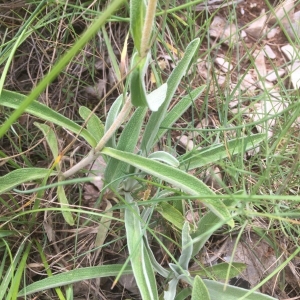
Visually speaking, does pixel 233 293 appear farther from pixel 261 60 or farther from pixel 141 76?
pixel 261 60

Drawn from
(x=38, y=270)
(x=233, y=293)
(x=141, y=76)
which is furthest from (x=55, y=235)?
(x=141, y=76)

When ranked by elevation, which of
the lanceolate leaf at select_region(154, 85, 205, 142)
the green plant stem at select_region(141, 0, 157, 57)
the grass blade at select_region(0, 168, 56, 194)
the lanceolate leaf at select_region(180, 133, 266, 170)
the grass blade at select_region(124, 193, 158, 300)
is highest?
the green plant stem at select_region(141, 0, 157, 57)

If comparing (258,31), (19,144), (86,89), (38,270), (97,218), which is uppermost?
(258,31)

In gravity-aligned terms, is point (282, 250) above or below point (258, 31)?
below

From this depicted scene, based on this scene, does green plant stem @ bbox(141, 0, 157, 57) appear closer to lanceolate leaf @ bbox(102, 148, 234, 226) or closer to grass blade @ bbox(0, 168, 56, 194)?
lanceolate leaf @ bbox(102, 148, 234, 226)

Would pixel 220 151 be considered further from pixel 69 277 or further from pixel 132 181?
pixel 69 277

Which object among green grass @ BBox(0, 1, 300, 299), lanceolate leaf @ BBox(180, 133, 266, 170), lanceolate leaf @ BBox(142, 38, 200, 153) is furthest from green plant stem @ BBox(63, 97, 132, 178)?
lanceolate leaf @ BBox(180, 133, 266, 170)

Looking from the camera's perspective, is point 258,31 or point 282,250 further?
point 258,31
